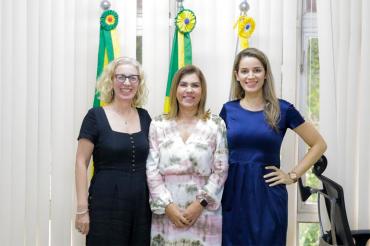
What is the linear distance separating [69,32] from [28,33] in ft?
0.80

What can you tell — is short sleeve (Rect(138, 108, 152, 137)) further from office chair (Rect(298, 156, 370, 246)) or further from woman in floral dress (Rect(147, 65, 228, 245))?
office chair (Rect(298, 156, 370, 246))

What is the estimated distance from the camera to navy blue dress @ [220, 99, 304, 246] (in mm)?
2215

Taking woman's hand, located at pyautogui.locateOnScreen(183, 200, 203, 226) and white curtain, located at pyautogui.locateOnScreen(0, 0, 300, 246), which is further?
white curtain, located at pyautogui.locateOnScreen(0, 0, 300, 246)

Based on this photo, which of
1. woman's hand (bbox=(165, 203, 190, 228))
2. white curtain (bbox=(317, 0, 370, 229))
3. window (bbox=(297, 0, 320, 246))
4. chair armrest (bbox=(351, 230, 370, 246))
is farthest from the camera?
window (bbox=(297, 0, 320, 246))

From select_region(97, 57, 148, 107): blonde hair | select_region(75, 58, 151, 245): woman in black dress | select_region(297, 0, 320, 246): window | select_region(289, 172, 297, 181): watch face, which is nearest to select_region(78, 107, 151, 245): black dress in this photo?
select_region(75, 58, 151, 245): woman in black dress

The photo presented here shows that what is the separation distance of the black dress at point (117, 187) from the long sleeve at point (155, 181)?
34 mm

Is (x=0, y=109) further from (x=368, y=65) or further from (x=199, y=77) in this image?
(x=368, y=65)

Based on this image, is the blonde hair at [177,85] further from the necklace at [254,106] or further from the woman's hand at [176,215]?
the woman's hand at [176,215]

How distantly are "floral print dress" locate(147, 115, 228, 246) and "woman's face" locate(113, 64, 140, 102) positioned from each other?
0.30 m

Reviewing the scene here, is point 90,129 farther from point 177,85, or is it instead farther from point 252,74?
point 252,74

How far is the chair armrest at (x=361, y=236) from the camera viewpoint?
2.50 meters

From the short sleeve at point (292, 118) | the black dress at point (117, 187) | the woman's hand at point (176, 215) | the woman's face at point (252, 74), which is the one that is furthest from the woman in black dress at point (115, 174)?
the short sleeve at point (292, 118)

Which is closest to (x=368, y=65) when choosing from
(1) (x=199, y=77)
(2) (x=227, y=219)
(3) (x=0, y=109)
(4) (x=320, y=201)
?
(4) (x=320, y=201)

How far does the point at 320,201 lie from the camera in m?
2.65
